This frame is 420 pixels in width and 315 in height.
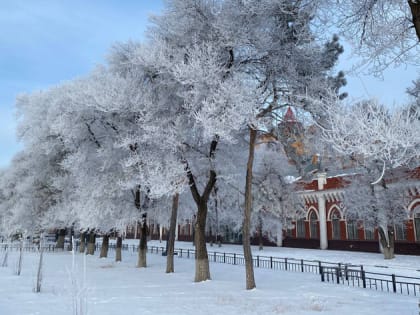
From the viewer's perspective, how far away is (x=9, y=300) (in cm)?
909

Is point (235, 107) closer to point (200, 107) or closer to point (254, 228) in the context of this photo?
point (200, 107)

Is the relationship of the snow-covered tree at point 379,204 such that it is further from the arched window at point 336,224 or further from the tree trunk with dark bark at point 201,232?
the tree trunk with dark bark at point 201,232

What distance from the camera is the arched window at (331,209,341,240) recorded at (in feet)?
110

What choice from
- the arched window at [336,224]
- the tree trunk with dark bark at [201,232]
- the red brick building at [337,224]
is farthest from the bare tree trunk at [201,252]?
the arched window at [336,224]

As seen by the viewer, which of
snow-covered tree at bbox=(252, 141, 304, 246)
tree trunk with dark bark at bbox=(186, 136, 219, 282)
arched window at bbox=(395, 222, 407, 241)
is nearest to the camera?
tree trunk with dark bark at bbox=(186, 136, 219, 282)

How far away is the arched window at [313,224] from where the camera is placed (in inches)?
1407

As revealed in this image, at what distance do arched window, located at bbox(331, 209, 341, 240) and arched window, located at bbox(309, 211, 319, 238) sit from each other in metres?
2.00

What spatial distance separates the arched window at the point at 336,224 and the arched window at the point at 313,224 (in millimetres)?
1997

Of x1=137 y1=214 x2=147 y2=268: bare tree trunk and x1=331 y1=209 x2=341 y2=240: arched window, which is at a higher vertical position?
x1=331 y1=209 x2=341 y2=240: arched window

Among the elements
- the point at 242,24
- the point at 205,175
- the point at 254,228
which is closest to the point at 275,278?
the point at 205,175

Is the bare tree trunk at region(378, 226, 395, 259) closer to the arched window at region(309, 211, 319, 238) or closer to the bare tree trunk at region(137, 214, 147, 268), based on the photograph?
the arched window at region(309, 211, 319, 238)

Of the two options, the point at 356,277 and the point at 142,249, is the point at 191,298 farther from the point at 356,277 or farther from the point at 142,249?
the point at 142,249

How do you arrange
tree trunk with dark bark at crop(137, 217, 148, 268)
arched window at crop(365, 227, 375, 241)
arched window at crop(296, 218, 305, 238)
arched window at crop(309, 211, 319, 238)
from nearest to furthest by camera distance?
tree trunk with dark bark at crop(137, 217, 148, 268) → arched window at crop(365, 227, 375, 241) → arched window at crop(309, 211, 319, 238) → arched window at crop(296, 218, 305, 238)

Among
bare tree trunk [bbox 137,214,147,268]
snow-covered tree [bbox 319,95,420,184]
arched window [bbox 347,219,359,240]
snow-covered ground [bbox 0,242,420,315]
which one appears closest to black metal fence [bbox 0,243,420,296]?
snow-covered ground [bbox 0,242,420,315]
